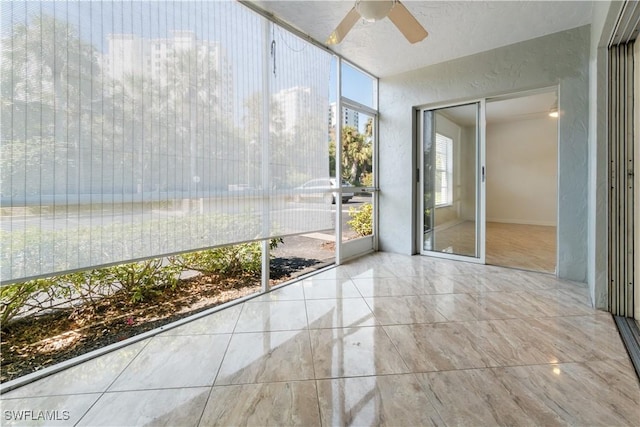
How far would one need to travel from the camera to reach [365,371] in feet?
5.01

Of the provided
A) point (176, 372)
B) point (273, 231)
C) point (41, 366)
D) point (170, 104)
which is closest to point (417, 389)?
point (176, 372)

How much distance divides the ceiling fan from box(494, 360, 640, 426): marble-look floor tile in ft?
7.41

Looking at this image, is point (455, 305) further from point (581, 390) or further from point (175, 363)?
point (175, 363)

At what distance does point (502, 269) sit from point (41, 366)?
4.25m

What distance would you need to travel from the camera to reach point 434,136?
13.1ft

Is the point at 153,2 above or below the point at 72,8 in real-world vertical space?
above

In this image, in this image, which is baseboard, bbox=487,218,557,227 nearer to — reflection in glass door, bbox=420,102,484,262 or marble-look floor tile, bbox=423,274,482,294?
reflection in glass door, bbox=420,102,484,262

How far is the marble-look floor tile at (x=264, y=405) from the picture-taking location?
3.98 feet

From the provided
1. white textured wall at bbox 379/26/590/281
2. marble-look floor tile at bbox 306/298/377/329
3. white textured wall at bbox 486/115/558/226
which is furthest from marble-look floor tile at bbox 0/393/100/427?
white textured wall at bbox 486/115/558/226

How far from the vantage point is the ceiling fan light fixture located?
1732 mm

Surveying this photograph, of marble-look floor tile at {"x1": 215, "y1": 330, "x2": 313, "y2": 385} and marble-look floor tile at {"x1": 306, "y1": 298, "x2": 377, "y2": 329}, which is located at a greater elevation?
marble-look floor tile at {"x1": 306, "y1": 298, "x2": 377, "y2": 329}

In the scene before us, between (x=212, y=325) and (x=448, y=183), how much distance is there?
3.64 meters

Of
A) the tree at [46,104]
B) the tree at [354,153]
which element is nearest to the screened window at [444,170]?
the tree at [354,153]

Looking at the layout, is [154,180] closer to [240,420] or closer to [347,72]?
[240,420]
